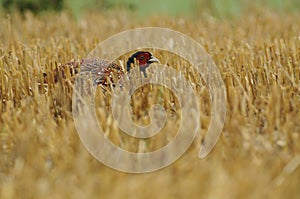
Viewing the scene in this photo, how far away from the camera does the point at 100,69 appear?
281 cm

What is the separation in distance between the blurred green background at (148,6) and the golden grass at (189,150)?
305 centimetres

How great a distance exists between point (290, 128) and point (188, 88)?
0.62 metres

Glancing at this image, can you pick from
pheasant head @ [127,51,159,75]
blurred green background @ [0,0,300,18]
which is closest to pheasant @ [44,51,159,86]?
pheasant head @ [127,51,159,75]

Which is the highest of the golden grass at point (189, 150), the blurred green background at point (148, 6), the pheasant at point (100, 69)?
the blurred green background at point (148, 6)

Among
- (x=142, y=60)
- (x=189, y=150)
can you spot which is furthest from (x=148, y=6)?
(x=189, y=150)

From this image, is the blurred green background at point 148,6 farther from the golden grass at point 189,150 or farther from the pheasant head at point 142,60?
the pheasant head at point 142,60

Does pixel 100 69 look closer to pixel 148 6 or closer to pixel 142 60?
pixel 142 60

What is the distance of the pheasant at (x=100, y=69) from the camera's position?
275 centimetres

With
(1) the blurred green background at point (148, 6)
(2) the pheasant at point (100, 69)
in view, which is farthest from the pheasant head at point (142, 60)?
(1) the blurred green background at point (148, 6)

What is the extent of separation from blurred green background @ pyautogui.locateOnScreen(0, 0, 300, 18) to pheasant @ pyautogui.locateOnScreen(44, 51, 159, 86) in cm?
344

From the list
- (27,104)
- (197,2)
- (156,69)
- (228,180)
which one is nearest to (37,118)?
(27,104)

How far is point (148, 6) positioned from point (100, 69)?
4873 mm

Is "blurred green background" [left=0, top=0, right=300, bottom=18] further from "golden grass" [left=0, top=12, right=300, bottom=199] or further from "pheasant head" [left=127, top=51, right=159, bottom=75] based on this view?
"pheasant head" [left=127, top=51, right=159, bottom=75]

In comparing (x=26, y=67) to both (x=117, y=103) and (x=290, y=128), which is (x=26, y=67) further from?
(x=290, y=128)
